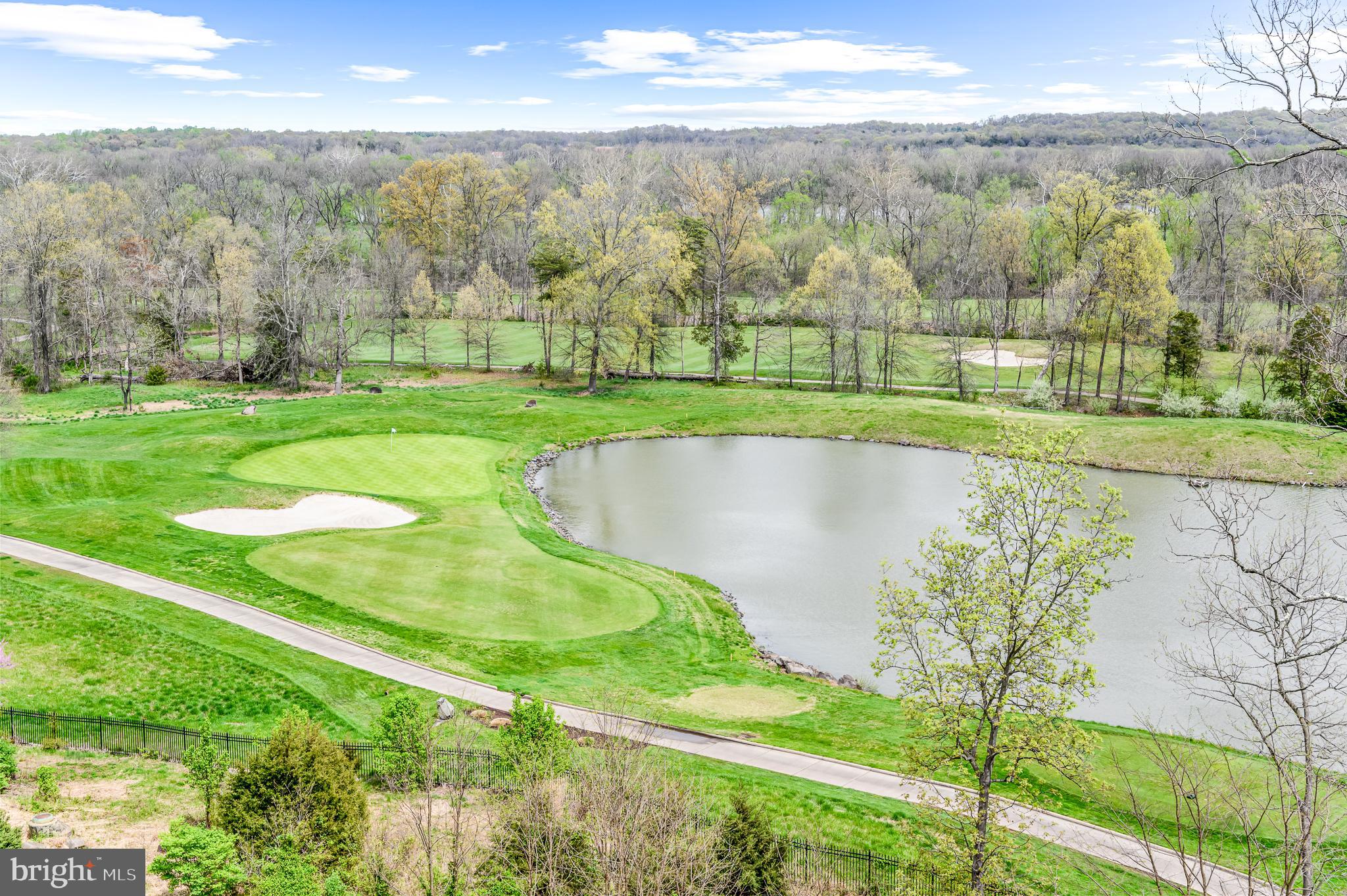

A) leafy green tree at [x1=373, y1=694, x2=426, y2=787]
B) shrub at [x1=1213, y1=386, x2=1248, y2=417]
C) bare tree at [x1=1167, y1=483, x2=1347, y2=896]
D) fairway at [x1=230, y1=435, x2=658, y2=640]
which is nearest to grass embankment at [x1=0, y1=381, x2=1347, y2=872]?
fairway at [x1=230, y1=435, x2=658, y2=640]

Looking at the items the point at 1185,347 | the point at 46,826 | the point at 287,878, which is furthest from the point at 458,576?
the point at 1185,347

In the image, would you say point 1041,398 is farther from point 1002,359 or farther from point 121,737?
point 121,737

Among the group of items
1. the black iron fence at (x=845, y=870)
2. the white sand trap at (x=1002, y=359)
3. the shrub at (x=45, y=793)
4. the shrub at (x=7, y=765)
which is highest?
the white sand trap at (x=1002, y=359)

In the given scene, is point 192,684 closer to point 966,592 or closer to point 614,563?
point 614,563

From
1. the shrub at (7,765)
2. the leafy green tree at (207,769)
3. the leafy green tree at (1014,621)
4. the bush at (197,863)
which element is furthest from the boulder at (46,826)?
the leafy green tree at (1014,621)

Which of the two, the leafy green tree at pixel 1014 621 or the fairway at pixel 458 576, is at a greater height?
the leafy green tree at pixel 1014 621

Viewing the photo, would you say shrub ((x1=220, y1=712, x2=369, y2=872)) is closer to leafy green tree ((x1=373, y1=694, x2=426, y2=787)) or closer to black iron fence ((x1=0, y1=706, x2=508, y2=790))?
leafy green tree ((x1=373, y1=694, x2=426, y2=787))

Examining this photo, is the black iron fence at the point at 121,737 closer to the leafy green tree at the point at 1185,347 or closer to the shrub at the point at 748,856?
the shrub at the point at 748,856

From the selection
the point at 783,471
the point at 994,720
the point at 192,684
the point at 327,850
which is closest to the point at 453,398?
the point at 783,471
